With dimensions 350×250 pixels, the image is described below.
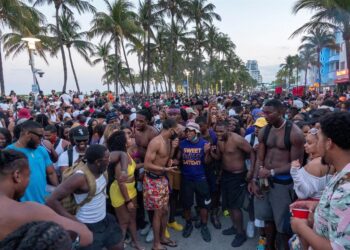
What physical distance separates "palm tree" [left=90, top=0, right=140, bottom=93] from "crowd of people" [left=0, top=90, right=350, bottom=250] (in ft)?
68.8

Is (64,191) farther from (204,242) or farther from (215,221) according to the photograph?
(215,221)

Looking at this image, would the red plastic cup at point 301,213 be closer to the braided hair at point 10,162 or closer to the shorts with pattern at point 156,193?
the braided hair at point 10,162

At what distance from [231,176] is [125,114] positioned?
4082mm

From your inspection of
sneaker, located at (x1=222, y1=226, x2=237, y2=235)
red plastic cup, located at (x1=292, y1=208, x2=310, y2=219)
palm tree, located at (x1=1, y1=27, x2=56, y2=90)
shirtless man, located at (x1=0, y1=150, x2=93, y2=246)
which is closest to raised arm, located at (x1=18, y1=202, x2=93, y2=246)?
shirtless man, located at (x1=0, y1=150, x2=93, y2=246)

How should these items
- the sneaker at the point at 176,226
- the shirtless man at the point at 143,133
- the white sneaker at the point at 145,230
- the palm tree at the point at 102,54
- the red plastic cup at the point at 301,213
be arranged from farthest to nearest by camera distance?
the palm tree at the point at 102,54
the shirtless man at the point at 143,133
the sneaker at the point at 176,226
the white sneaker at the point at 145,230
the red plastic cup at the point at 301,213

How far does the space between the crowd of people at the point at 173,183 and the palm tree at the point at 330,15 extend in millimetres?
14751

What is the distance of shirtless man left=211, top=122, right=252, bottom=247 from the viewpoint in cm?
458

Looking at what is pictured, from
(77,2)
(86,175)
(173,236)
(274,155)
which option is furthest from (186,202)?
(77,2)

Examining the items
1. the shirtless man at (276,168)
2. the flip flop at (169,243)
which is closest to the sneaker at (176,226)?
the flip flop at (169,243)

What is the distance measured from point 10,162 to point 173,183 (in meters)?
Result: 3.50

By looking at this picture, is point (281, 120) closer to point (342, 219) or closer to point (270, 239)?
point (270, 239)

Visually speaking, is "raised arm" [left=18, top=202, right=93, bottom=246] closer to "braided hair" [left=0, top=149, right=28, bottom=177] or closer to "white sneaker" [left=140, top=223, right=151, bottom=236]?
"braided hair" [left=0, top=149, right=28, bottom=177]

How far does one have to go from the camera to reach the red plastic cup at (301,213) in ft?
6.74

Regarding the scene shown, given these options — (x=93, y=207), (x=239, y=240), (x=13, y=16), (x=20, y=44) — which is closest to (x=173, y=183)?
(x=239, y=240)
